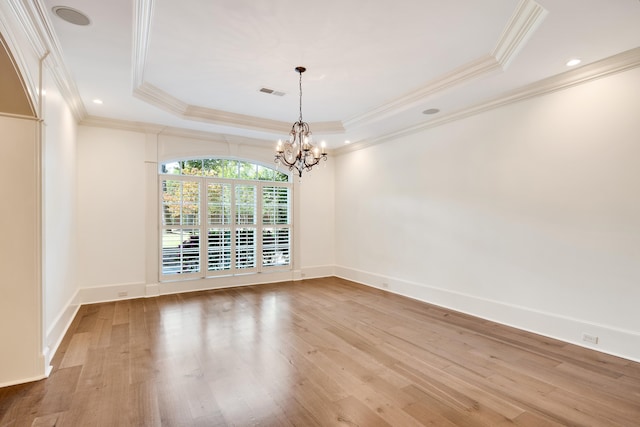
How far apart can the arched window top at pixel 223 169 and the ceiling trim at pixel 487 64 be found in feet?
7.66

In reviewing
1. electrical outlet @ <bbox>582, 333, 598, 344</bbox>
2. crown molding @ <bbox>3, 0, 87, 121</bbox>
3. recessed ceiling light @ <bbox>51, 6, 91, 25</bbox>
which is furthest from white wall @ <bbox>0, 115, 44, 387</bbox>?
electrical outlet @ <bbox>582, 333, 598, 344</bbox>

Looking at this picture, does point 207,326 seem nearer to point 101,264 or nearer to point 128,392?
point 128,392

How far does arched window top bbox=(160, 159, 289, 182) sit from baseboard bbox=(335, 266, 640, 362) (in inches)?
130

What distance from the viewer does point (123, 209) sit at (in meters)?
5.20

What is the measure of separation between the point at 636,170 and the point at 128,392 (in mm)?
5065

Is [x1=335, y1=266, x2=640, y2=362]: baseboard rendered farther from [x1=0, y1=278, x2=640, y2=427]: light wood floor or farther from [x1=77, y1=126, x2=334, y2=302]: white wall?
[x1=77, y1=126, x2=334, y2=302]: white wall

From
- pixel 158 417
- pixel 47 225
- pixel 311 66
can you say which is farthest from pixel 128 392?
pixel 311 66

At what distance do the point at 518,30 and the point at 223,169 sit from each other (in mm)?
5096

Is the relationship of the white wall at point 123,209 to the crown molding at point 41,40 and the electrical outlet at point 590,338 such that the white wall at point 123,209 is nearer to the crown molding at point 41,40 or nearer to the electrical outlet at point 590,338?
the crown molding at point 41,40

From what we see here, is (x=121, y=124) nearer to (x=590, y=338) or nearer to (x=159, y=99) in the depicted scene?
(x=159, y=99)

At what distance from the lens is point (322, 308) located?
4.75 m

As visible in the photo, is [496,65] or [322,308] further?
[322,308]

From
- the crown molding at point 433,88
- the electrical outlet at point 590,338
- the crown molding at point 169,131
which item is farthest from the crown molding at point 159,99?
the electrical outlet at point 590,338

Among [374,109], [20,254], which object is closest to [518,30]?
[374,109]
